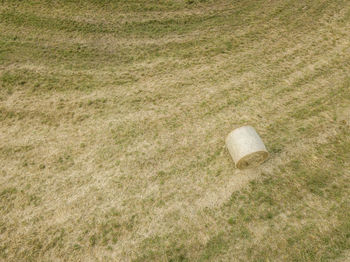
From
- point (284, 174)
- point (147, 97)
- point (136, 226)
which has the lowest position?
point (136, 226)

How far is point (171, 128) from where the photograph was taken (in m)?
11.9

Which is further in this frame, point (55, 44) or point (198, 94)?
point (55, 44)

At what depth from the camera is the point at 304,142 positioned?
11.0 metres

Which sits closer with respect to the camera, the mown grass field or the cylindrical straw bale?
the mown grass field

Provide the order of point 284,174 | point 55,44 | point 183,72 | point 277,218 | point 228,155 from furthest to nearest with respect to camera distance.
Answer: point 55,44 → point 183,72 → point 228,155 → point 284,174 → point 277,218

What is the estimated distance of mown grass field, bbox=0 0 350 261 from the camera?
8.95 m

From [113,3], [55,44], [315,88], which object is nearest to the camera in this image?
[315,88]

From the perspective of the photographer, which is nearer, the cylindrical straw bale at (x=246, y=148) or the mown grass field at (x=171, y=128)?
the mown grass field at (x=171, y=128)

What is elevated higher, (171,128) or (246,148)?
(246,148)

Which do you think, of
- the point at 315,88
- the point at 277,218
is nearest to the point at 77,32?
the point at 315,88

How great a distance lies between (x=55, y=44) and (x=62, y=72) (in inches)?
98.7

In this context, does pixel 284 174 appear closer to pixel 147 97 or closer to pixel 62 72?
pixel 147 97

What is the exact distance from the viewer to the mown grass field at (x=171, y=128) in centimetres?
895

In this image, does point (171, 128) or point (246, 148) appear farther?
point (171, 128)
